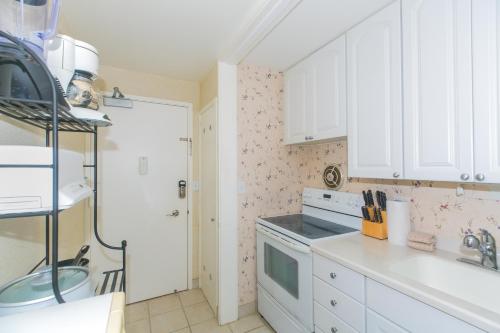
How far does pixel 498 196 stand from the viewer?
1151 mm

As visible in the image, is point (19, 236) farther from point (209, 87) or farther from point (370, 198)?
point (370, 198)

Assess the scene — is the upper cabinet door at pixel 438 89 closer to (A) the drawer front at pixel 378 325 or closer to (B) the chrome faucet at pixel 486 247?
(B) the chrome faucet at pixel 486 247

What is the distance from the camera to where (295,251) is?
1.63 metres

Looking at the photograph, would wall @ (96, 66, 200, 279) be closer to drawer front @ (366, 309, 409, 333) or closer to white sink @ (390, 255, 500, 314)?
drawer front @ (366, 309, 409, 333)

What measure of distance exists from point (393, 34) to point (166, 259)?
2723mm

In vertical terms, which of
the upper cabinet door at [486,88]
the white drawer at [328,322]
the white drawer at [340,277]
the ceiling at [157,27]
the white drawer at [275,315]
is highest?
the ceiling at [157,27]

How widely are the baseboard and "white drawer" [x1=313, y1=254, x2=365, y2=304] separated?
3.30ft

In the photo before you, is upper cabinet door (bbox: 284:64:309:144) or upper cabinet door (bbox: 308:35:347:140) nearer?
upper cabinet door (bbox: 308:35:347:140)

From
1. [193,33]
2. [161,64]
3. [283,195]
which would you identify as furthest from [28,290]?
[161,64]

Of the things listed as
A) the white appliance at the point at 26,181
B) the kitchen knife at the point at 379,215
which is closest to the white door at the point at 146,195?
the white appliance at the point at 26,181

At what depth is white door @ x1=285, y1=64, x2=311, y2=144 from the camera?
199cm

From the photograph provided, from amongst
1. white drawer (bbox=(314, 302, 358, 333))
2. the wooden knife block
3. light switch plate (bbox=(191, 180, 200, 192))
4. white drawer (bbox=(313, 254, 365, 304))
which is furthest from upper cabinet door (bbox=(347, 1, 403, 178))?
light switch plate (bbox=(191, 180, 200, 192))

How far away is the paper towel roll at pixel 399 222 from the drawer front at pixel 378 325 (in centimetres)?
55

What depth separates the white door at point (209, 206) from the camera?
2.17 m
